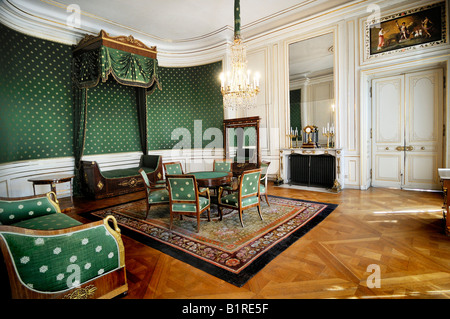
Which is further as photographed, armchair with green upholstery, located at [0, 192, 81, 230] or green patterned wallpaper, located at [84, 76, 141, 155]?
green patterned wallpaper, located at [84, 76, 141, 155]

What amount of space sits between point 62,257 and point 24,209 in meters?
1.36

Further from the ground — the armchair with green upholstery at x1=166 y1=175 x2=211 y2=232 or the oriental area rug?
the armchair with green upholstery at x1=166 y1=175 x2=211 y2=232

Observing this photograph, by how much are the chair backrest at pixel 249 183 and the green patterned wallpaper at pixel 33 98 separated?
11.9 feet

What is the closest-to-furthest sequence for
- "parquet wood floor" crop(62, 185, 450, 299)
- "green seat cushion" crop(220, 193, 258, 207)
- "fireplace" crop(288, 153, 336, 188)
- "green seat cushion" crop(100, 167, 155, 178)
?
1. "parquet wood floor" crop(62, 185, 450, 299)
2. "green seat cushion" crop(220, 193, 258, 207)
3. "green seat cushion" crop(100, 167, 155, 178)
4. "fireplace" crop(288, 153, 336, 188)

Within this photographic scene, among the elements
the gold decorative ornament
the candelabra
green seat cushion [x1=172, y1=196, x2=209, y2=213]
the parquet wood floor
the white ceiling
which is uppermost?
the white ceiling

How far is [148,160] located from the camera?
5570mm

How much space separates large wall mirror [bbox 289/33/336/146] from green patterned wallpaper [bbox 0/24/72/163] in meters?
4.79

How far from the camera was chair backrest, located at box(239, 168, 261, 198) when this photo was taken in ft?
9.31

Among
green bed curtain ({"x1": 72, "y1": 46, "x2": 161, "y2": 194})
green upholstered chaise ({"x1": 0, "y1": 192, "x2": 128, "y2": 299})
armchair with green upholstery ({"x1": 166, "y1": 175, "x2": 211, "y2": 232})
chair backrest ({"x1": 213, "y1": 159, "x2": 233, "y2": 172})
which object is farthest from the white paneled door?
green upholstered chaise ({"x1": 0, "y1": 192, "x2": 128, "y2": 299})

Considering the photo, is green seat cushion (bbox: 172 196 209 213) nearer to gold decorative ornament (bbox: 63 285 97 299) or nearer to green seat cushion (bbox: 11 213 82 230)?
green seat cushion (bbox: 11 213 82 230)

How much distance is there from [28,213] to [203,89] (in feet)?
16.2

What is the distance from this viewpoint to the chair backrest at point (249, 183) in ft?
9.31

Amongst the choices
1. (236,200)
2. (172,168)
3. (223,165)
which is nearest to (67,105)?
(172,168)

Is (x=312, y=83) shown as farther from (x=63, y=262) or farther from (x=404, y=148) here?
(x=63, y=262)
